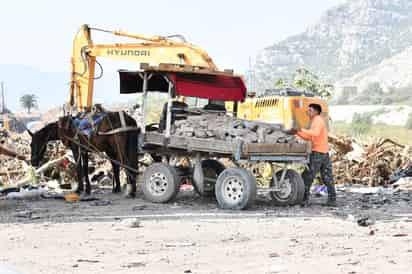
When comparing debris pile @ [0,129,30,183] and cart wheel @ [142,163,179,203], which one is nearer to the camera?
cart wheel @ [142,163,179,203]

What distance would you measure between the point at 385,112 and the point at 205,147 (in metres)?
70.2

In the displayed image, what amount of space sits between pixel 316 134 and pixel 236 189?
182 cm

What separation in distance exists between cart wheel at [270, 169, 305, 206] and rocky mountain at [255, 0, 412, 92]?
120m

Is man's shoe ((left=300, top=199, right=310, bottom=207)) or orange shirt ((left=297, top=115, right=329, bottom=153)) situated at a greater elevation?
orange shirt ((left=297, top=115, right=329, bottom=153))

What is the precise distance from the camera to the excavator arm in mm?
17859

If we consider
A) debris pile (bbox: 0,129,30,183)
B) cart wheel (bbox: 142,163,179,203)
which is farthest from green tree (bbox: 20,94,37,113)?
cart wheel (bbox: 142,163,179,203)

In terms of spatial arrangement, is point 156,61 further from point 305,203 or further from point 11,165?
point 11,165

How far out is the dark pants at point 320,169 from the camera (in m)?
15.3

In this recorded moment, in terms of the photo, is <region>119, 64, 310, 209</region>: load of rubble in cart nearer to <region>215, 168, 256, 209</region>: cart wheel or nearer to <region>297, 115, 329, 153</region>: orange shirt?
<region>215, 168, 256, 209</region>: cart wheel

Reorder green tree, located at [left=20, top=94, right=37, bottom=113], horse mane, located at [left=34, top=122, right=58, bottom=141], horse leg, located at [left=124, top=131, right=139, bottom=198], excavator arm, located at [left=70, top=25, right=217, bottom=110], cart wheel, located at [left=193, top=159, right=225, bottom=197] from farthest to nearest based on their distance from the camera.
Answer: green tree, located at [left=20, top=94, right=37, bottom=113]
horse mane, located at [left=34, top=122, right=58, bottom=141]
excavator arm, located at [left=70, top=25, right=217, bottom=110]
horse leg, located at [left=124, top=131, right=139, bottom=198]
cart wheel, located at [left=193, top=159, right=225, bottom=197]

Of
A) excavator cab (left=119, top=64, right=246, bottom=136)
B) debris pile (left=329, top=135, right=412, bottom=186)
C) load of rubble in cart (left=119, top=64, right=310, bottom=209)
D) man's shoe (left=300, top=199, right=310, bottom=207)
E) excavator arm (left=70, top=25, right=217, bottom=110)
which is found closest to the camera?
load of rubble in cart (left=119, top=64, right=310, bottom=209)

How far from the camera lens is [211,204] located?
16016 millimetres

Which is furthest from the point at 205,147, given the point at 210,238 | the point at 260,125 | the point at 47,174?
the point at 47,174

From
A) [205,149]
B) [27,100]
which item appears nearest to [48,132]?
[205,149]
